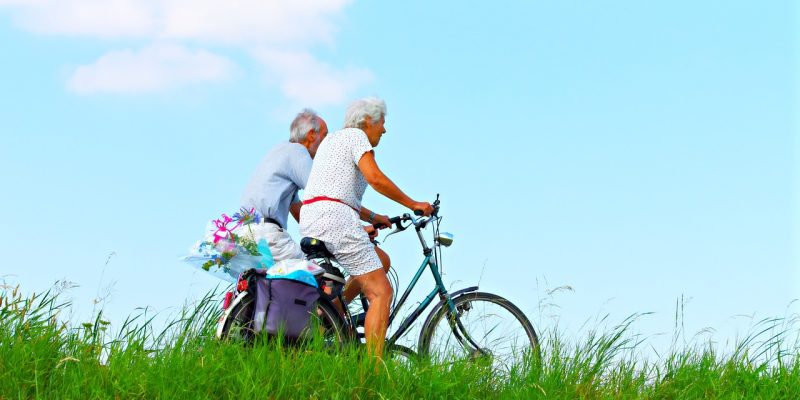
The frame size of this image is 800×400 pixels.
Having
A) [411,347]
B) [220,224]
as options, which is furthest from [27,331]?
[411,347]

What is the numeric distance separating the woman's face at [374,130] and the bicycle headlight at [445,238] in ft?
2.90

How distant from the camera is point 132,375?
19.7 feet

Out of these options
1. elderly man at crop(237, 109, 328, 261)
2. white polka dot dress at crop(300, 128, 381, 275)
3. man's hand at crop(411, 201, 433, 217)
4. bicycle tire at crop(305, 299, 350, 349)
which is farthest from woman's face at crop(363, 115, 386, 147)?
bicycle tire at crop(305, 299, 350, 349)

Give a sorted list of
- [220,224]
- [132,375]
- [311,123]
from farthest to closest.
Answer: [311,123], [220,224], [132,375]

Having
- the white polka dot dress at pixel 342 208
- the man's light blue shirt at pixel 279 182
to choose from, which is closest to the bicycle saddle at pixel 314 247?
the white polka dot dress at pixel 342 208

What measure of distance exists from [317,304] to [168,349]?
41.2 inches

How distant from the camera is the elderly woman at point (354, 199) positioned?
6891 millimetres

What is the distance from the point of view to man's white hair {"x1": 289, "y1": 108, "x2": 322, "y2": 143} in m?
8.24

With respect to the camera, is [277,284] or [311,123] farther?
[311,123]

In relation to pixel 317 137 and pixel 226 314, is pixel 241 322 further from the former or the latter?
pixel 317 137

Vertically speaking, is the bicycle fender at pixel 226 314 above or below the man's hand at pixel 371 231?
below

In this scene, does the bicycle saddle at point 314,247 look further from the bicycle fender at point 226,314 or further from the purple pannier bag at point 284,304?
the bicycle fender at point 226,314

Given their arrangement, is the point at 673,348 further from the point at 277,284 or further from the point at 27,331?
the point at 27,331

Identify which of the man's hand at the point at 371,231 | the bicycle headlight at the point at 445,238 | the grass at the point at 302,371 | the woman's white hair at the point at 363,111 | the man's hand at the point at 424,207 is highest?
the woman's white hair at the point at 363,111
